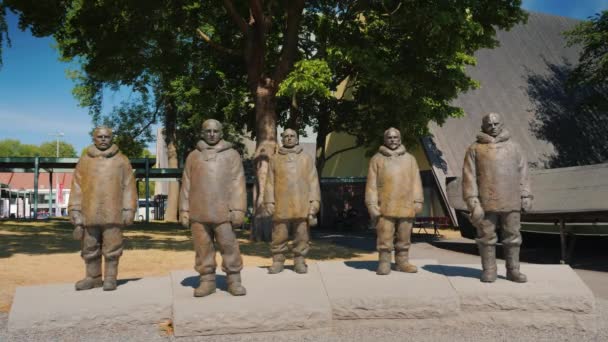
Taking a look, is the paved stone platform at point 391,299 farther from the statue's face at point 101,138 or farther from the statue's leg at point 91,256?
the statue's face at point 101,138

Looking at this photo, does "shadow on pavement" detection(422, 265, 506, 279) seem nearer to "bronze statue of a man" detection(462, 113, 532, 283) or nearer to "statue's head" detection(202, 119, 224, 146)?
"bronze statue of a man" detection(462, 113, 532, 283)

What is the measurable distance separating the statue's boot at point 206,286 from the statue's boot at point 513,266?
359 centimetres

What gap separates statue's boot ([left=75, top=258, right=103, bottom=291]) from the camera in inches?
242

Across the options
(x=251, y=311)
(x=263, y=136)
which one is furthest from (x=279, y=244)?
(x=263, y=136)

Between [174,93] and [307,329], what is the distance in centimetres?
1955

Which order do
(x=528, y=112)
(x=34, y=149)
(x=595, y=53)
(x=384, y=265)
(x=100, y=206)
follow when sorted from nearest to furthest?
(x=100, y=206) → (x=384, y=265) → (x=595, y=53) → (x=528, y=112) → (x=34, y=149)

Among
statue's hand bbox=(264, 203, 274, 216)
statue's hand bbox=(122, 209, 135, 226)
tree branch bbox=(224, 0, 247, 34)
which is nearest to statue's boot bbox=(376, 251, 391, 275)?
statue's hand bbox=(264, 203, 274, 216)

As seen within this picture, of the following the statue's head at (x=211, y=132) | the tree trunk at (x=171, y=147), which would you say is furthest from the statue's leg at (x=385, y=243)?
the tree trunk at (x=171, y=147)

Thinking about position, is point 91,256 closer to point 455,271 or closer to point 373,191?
point 373,191

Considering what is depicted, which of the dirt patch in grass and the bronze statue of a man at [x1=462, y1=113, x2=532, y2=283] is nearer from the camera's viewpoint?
the bronze statue of a man at [x1=462, y1=113, x2=532, y2=283]

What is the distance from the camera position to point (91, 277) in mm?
6238

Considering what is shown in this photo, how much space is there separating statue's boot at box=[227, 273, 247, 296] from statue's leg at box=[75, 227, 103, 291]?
1.69 metres

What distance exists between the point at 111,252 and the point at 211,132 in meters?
1.88

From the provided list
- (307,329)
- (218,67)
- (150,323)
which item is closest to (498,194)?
(307,329)
